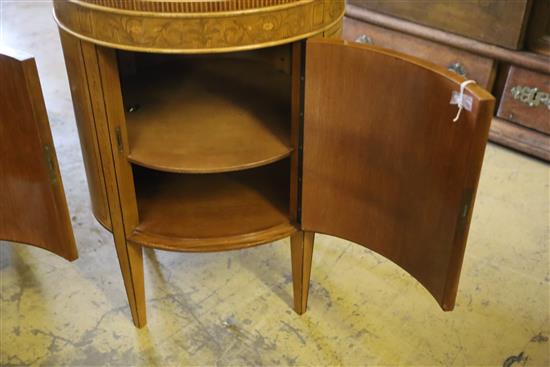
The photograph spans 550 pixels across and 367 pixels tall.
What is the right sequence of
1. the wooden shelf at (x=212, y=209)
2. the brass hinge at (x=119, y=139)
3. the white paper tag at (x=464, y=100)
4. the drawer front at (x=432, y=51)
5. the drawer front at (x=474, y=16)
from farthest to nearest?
the drawer front at (x=432, y=51) → the drawer front at (x=474, y=16) → the wooden shelf at (x=212, y=209) → the brass hinge at (x=119, y=139) → the white paper tag at (x=464, y=100)

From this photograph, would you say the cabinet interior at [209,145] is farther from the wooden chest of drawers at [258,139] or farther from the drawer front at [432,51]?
the drawer front at [432,51]

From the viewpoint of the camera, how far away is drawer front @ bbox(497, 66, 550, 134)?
1.66 metres

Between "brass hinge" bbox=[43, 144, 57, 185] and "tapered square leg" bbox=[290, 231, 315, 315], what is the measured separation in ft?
1.46

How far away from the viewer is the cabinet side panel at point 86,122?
937mm

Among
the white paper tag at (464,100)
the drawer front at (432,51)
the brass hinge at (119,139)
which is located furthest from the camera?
the drawer front at (432,51)

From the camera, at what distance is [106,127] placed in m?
0.97

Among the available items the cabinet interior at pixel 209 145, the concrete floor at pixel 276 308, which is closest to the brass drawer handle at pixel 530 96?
the concrete floor at pixel 276 308

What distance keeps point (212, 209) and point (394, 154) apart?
0.41 m

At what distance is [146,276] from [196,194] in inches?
11.3

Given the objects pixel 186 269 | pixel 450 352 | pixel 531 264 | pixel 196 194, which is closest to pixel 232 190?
pixel 196 194

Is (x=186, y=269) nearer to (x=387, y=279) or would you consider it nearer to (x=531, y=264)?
(x=387, y=279)

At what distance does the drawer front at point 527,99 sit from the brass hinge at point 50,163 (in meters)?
1.31

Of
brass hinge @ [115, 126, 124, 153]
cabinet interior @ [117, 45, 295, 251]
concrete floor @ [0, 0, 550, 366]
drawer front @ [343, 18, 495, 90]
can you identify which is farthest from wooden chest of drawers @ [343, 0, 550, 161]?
brass hinge @ [115, 126, 124, 153]

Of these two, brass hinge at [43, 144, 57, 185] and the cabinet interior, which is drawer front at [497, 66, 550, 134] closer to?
the cabinet interior
